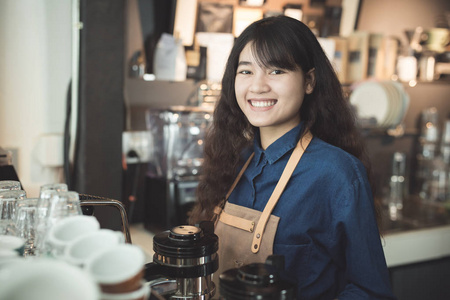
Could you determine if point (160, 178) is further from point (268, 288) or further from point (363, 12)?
point (363, 12)

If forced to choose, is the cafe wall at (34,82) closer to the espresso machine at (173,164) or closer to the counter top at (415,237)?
the espresso machine at (173,164)

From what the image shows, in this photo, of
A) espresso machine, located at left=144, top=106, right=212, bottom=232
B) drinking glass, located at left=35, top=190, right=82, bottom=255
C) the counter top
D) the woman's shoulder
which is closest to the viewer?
drinking glass, located at left=35, top=190, right=82, bottom=255

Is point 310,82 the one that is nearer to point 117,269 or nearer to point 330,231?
point 330,231

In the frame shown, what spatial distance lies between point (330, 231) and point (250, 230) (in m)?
0.22

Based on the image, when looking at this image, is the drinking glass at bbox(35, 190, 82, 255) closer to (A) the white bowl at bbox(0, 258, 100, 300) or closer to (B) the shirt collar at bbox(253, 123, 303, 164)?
(A) the white bowl at bbox(0, 258, 100, 300)

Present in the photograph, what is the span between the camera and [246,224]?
1.37 m

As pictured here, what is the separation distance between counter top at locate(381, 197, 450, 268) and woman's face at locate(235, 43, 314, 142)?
5.18 feet

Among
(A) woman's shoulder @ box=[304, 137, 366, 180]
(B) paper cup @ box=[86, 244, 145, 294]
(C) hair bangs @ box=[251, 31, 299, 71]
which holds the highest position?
(C) hair bangs @ box=[251, 31, 299, 71]

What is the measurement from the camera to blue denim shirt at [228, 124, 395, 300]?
3.92 feet

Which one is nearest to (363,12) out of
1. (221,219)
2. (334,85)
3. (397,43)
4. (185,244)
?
(397,43)

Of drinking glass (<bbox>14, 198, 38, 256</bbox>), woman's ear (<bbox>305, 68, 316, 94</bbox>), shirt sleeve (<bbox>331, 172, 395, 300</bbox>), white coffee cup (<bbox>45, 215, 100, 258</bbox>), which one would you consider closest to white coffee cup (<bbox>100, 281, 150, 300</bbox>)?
white coffee cup (<bbox>45, 215, 100, 258</bbox>)

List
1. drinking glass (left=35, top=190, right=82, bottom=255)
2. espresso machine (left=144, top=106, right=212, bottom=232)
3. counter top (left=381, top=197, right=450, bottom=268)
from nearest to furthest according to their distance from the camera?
1. drinking glass (left=35, top=190, right=82, bottom=255)
2. espresso machine (left=144, top=106, right=212, bottom=232)
3. counter top (left=381, top=197, right=450, bottom=268)

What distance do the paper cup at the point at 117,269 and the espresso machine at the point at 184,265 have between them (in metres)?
0.41

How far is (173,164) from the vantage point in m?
2.55
